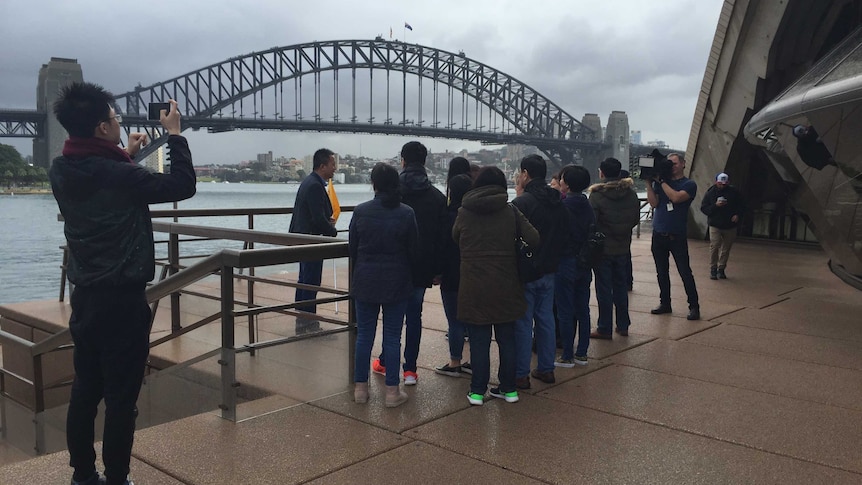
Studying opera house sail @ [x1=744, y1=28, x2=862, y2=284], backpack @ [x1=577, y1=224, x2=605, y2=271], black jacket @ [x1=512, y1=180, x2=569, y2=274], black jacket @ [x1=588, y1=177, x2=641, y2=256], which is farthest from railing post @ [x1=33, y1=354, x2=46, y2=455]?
opera house sail @ [x1=744, y1=28, x2=862, y2=284]

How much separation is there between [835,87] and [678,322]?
8.78ft

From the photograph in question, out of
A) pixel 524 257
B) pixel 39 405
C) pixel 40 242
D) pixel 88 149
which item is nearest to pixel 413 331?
pixel 524 257

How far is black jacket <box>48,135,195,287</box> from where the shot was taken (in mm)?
2973

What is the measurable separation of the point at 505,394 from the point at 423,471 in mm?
1244

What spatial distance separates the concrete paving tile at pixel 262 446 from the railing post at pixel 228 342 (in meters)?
0.18

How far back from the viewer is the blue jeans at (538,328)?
4.75 m

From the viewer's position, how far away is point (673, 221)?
7277 mm

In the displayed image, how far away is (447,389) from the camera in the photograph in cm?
486

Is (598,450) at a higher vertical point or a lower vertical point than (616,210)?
lower

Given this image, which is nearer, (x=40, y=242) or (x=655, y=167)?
(x=655, y=167)

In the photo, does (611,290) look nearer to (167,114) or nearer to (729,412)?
(729,412)

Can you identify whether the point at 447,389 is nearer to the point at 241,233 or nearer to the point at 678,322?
the point at 241,233

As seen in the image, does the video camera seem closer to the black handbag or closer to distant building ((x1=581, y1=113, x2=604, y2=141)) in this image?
the black handbag

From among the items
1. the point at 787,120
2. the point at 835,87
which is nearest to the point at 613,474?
the point at 835,87
